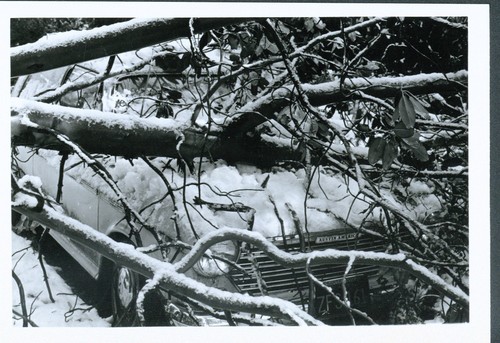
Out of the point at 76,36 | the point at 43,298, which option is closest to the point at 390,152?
the point at 76,36

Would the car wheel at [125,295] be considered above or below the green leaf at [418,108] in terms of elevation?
below

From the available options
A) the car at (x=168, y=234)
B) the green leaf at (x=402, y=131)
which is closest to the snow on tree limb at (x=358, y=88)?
the green leaf at (x=402, y=131)

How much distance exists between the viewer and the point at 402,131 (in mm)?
1915

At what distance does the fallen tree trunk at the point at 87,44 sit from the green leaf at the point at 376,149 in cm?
76

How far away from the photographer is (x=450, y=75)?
200 cm

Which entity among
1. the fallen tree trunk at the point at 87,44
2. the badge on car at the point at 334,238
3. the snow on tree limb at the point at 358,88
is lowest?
the badge on car at the point at 334,238

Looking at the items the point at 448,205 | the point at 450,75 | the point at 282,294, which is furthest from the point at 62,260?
the point at 450,75

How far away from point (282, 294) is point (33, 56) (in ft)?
3.90

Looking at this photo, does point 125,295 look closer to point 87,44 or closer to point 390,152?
point 87,44

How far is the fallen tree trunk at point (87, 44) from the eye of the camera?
6.13ft

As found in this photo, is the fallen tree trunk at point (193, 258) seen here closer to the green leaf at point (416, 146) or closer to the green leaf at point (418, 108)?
the green leaf at point (416, 146)

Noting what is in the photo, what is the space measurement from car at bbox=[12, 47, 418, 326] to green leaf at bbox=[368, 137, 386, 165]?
0.16 m

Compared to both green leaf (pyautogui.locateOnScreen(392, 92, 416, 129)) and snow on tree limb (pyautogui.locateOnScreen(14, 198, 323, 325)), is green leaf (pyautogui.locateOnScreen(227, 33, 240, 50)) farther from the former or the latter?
snow on tree limb (pyautogui.locateOnScreen(14, 198, 323, 325))

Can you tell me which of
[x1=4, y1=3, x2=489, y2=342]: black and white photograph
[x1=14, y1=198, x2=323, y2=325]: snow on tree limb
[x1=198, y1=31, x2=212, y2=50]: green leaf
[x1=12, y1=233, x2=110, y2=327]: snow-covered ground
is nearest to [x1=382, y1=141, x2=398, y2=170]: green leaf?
[x1=4, y1=3, x2=489, y2=342]: black and white photograph
